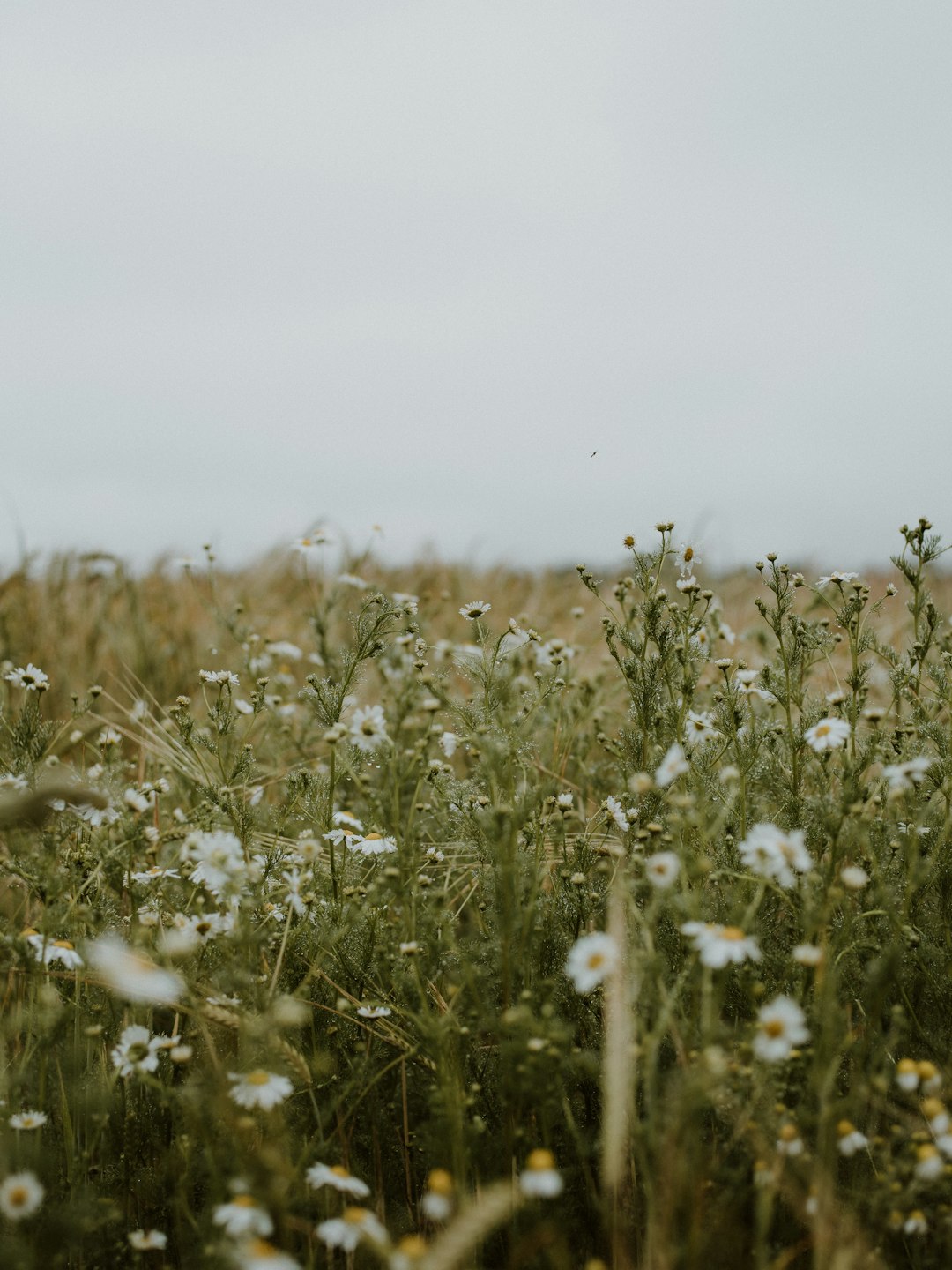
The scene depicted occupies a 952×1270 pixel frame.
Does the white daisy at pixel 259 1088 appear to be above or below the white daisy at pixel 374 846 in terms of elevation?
below

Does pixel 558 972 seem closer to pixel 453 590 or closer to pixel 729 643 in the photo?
pixel 729 643

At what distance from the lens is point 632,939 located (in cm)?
174

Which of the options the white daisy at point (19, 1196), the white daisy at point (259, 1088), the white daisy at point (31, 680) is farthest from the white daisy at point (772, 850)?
the white daisy at point (31, 680)

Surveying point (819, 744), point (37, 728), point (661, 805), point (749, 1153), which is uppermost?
point (37, 728)

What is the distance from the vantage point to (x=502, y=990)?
A: 1.80 metres

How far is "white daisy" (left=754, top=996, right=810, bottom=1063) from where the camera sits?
4.06 ft

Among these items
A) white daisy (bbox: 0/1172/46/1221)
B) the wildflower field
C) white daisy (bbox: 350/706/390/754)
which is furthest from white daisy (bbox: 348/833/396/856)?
white daisy (bbox: 0/1172/46/1221)

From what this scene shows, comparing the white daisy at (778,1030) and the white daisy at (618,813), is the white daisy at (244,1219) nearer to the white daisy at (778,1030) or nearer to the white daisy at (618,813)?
the white daisy at (778,1030)

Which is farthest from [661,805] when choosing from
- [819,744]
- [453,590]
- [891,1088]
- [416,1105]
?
[453,590]

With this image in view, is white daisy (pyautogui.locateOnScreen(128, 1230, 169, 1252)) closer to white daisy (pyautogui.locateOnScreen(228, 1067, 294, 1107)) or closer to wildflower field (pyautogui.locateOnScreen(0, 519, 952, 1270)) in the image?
wildflower field (pyautogui.locateOnScreen(0, 519, 952, 1270))

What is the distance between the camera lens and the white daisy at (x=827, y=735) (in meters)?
2.06

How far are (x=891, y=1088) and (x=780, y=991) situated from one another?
0.88ft

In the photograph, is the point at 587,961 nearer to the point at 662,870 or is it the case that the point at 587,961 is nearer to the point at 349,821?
the point at 662,870

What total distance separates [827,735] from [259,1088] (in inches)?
56.4
